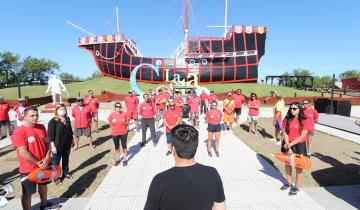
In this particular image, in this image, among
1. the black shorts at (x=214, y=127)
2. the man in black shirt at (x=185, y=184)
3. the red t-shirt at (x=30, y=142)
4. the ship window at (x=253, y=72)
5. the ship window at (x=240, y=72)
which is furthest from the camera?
the ship window at (x=253, y=72)

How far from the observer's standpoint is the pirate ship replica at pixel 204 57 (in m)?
38.4

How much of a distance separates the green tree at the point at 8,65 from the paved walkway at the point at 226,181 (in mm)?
70548

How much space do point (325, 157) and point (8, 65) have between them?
252 ft

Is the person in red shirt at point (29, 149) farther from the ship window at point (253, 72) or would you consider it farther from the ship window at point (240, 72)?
the ship window at point (253, 72)

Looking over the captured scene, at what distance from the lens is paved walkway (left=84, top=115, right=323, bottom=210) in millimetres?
5289

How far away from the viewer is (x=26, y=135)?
4.24 m

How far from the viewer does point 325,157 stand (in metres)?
8.60

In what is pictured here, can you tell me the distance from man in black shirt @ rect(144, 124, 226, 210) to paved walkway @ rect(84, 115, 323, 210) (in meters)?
3.27

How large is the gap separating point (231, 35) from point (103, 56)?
1995 cm

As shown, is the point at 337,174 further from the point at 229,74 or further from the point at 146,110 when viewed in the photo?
the point at 229,74

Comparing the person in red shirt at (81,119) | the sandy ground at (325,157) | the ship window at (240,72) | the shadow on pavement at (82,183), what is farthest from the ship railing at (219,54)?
the shadow on pavement at (82,183)

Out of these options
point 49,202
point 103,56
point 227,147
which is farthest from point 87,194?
point 103,56

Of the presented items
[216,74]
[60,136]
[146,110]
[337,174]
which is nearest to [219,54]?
[216,74]

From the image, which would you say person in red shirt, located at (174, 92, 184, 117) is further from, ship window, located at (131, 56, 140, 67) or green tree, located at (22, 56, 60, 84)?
green tree, located at (22, 56, 60, 84)
